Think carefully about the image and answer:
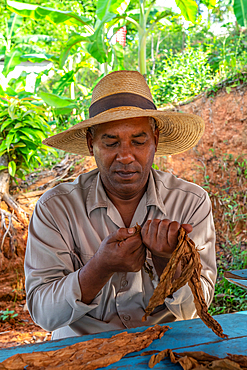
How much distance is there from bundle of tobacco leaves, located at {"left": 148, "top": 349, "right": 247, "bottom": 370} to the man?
339 mm

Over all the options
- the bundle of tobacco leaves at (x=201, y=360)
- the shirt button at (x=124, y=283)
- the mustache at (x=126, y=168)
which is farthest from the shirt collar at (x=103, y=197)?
the bundle of tobacco leaves at (x=201, y=360)

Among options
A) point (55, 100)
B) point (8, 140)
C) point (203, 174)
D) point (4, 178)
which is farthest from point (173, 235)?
point (203, 174)

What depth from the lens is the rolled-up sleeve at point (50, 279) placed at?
1.41 metres

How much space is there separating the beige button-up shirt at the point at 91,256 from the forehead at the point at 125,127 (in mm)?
361

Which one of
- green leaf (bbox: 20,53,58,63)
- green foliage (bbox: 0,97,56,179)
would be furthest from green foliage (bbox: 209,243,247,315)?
green leaf (bbox: 20,53,58,63)

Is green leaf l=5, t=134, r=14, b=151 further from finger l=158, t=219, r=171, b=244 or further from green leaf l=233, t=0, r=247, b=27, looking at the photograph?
finger l=158, t=219, r=171, b=244

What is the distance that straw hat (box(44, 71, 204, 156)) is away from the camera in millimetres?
1576

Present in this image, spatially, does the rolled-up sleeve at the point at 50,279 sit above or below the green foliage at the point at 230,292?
above

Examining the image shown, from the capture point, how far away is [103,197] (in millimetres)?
1790

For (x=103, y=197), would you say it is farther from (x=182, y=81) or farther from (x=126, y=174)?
(x=182, y=81)

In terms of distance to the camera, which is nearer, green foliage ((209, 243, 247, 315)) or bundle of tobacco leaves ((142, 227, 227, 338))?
bundle of tobacco leaves ((142, 227, 227, 338))

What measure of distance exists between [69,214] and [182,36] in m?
8.35

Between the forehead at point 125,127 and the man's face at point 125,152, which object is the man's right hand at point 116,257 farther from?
the forehead at point 125,127

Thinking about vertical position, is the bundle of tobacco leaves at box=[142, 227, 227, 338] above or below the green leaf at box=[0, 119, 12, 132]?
below
